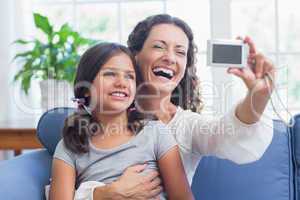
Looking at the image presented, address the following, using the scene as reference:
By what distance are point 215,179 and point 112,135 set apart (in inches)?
14.9

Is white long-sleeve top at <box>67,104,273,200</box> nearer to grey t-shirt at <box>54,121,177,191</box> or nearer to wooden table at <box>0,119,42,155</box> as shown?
grey t-shirt at <box>54,121,177,191</box>

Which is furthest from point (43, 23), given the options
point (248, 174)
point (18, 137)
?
point (248, 174)

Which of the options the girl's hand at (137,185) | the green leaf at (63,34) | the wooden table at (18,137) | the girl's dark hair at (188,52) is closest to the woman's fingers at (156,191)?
the girl's hand at (137,185)

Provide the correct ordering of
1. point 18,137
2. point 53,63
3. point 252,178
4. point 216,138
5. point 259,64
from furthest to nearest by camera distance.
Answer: point 53,63
point 18,137
point 252,178
point 216,138
point 259,64

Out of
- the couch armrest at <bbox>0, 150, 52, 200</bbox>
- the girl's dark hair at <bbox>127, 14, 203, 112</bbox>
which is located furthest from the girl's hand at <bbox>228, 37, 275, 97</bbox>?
the couch armrest at <bbox>0, 150, 52, 200</bbox>

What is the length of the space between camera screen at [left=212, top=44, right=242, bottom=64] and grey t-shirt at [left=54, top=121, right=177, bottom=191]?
33cm

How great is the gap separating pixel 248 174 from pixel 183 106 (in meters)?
0.30

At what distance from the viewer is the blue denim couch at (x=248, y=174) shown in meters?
1.43

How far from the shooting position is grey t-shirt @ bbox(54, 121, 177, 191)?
1270 millimetres

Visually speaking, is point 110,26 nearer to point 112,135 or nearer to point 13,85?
point 13,85

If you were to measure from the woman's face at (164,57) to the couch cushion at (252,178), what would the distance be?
0.31 metres

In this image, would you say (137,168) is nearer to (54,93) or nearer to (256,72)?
(256,72)

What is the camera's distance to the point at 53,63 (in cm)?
218

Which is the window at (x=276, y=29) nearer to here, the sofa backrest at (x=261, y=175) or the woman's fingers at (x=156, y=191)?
the sofa backrest at (x=261, y=175)
